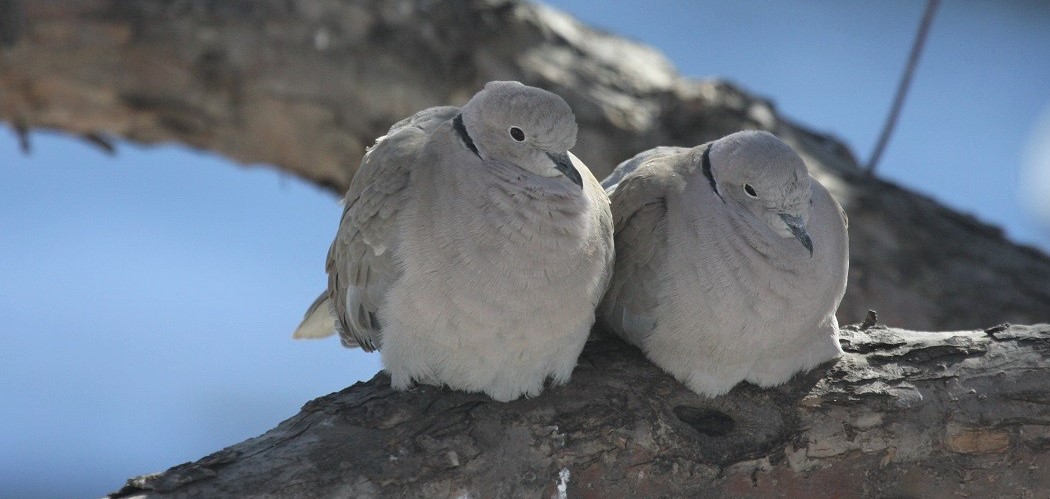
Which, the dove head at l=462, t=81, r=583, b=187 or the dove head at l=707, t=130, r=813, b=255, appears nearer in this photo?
the dove head at l=462, t=81, r=583, b=187

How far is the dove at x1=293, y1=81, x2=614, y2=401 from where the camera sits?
8.54 ft

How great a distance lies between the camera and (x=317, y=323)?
3500mm

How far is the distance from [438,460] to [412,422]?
0.47 feet

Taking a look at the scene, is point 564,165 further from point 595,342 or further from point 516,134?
point 595,342

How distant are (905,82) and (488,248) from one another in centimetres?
261

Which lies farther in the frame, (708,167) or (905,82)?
(905,82)

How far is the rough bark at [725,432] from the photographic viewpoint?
257 cm

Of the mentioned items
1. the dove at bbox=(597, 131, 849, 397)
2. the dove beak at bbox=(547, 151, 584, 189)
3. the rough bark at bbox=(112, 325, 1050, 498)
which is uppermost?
the dove beak at bbox=(547, 151, 584, 189)

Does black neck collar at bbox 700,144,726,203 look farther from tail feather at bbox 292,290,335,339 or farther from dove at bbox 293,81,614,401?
tail feather at bbox 292,290,335,339

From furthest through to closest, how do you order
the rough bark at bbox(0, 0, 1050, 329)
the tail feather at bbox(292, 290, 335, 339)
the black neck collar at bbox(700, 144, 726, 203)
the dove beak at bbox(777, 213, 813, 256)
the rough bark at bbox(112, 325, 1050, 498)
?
1. the rough bark at bbox(0, 0, 1050, 329)
2. the tail feather at bbox(292, 290, 335, 339)
3. the black neck collar at bbox(700, 144, 726, 203)
4. the dove beak at bbox(777, 213, 813, 256)
5. the rough bark at bbox(112, 325, 1050, 498)

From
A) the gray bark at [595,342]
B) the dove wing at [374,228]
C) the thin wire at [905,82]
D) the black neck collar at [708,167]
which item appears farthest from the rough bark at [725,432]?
the thin wire at [905,82]

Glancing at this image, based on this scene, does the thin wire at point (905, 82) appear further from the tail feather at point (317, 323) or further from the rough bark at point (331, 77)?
the tail feather at point (317, 323)

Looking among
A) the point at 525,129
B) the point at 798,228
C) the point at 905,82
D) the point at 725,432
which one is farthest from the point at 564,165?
the point at 905,82

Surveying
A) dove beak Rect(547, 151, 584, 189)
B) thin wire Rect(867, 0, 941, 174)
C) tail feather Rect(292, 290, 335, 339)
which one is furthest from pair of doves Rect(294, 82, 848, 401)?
thin wire Rect(867, 0, 941, 174)
